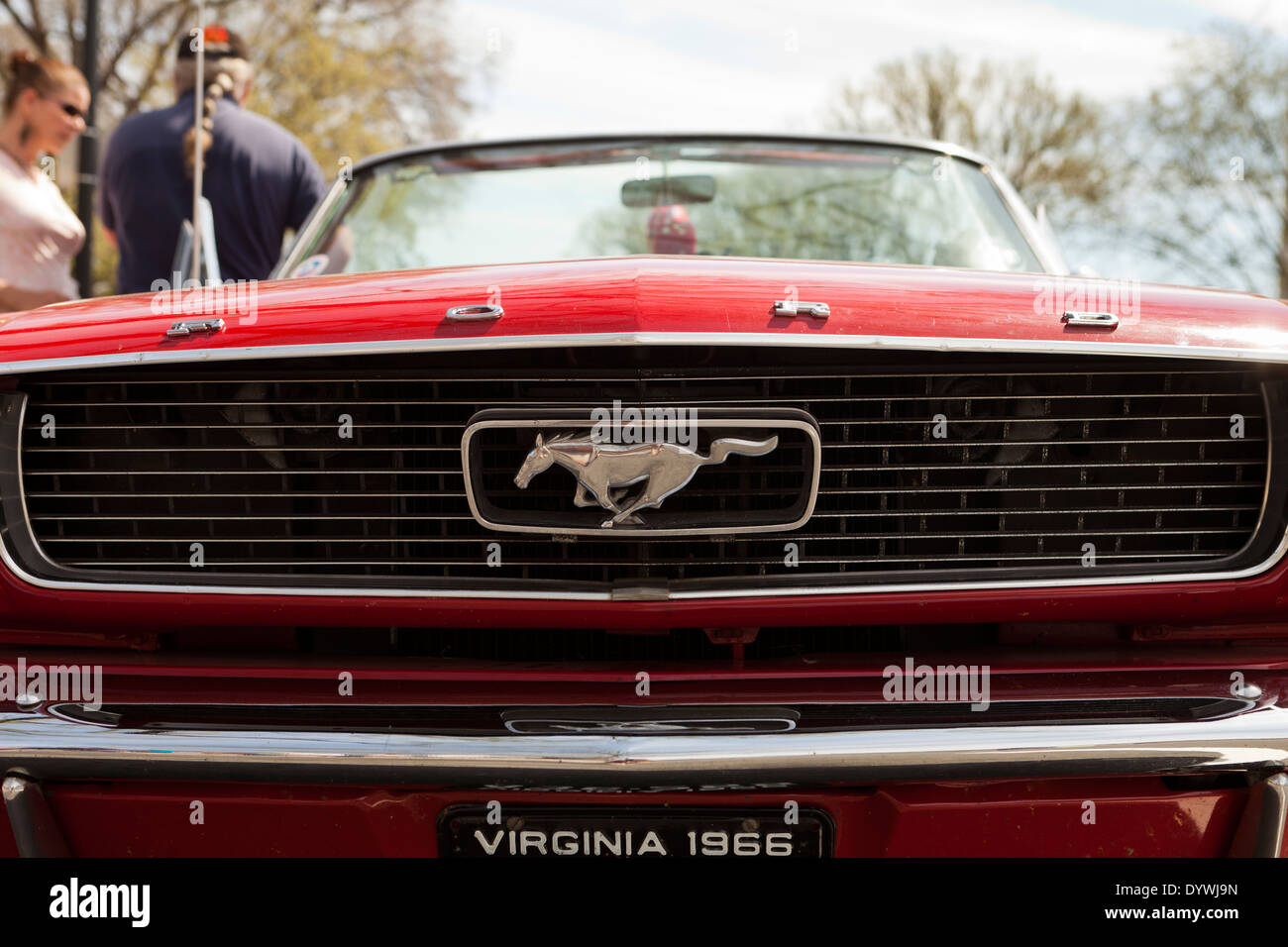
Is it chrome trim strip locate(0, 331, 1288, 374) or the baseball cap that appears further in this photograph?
the baseball cap

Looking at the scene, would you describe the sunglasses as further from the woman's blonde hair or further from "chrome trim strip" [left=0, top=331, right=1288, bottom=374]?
"chrome trim strip" [left=0, top=331, right=1288, bottom=374]

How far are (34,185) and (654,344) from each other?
133 inches

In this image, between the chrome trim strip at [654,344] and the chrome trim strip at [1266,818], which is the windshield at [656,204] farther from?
the chrome trim strip at [1266,818]

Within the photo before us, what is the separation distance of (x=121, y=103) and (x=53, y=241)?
Answer: 17.1 m

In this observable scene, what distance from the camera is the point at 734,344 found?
1675 millimetres

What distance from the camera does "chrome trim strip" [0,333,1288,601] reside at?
1.68 m

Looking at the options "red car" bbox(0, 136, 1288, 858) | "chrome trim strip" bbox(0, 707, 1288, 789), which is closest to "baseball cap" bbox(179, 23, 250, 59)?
"red car" bbox(0, 136, 1288, 858)

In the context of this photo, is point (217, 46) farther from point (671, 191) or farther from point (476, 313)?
point (476, 313)

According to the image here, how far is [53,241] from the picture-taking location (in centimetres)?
414

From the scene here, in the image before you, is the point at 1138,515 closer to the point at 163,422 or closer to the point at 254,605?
the point at 254,605

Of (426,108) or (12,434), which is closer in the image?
(12,434)

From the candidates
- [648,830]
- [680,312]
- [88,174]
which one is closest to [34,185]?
[680,312]

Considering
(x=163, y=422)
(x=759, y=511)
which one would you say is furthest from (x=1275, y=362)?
(x=163, y=422)

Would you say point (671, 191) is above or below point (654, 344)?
above
